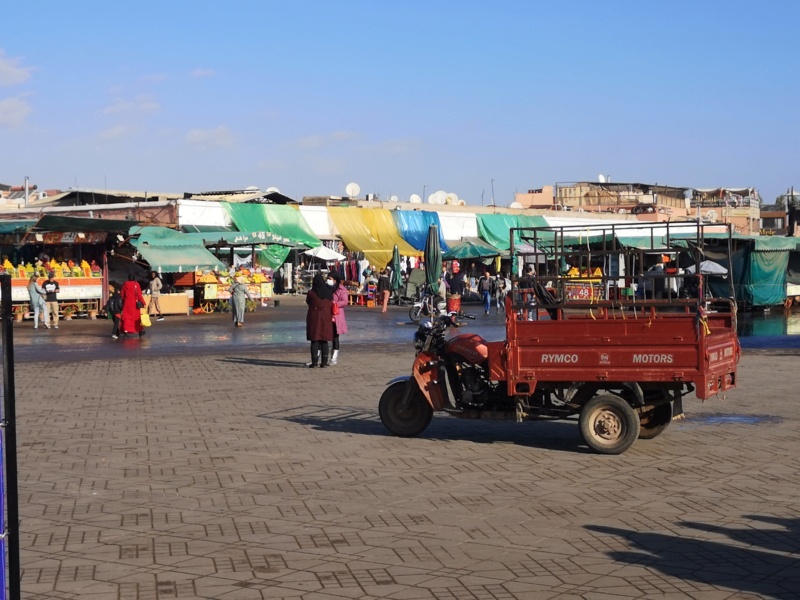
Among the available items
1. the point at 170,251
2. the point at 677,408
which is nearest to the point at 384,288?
the point at 170,251

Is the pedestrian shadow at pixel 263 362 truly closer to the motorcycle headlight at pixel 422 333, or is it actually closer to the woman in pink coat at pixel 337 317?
the woman in pink coat at pixel 337 317

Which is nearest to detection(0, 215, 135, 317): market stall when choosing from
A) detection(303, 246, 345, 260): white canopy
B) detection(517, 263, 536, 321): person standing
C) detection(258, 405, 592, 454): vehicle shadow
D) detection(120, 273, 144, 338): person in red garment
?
detection(120, 273, 144, 338): person in red garment

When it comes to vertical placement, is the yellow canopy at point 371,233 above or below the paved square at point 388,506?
above

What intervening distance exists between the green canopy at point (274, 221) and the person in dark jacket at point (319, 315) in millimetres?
23696

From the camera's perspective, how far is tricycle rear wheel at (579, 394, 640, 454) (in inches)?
390

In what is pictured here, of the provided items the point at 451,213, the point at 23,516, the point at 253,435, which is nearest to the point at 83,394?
the point at 253,435

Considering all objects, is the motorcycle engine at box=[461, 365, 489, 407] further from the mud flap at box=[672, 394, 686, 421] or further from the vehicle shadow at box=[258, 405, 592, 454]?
the mud flap at box=[672, 394, 686, 421]

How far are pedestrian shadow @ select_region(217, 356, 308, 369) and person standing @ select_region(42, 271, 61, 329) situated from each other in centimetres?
1009

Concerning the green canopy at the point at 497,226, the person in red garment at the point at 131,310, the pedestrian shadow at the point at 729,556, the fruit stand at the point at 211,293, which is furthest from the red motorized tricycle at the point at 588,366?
the green canopy at the point at 497,226

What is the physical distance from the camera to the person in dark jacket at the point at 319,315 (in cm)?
1809

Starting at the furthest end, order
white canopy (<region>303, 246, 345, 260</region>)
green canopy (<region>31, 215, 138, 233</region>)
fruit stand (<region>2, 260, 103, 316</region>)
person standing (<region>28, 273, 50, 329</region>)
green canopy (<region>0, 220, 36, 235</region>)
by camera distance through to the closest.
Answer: white canopy (<region>303, 246, 345, 260</region>), green canopy (<region>0, 220, 36, 235</region>), fruit stand (<region>2, 260, 103, 316</region>), green canopy (<region>31, 215, 138, 233</region>), person standing (<region>28, 273, 50, 329</region>)

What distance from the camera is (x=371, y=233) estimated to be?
49.5 m

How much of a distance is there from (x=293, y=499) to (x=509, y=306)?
3.19 m

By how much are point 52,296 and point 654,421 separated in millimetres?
21624
